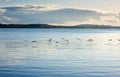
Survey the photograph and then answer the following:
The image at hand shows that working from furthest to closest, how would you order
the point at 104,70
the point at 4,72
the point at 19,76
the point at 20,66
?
the point at 20,66 → the point at 104,70 → the point at 4,72 → the point at 19,76

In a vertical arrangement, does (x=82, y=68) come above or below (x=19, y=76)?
above

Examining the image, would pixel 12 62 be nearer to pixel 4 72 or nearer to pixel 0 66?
pixel 0 66

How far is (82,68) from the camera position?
22.2 m

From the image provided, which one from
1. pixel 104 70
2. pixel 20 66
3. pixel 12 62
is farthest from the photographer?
pixel 12 62

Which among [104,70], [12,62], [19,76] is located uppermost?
[12,62]

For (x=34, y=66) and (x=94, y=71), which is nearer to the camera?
(x=94, y=71)

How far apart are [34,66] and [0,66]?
2.05 metres

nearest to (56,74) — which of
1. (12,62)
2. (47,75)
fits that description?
(47,75)

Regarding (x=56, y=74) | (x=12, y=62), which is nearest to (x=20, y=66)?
(x=12, y=62)

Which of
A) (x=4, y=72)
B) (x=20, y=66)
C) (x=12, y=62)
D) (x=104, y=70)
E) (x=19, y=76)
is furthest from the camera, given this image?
(x=12, y=62)

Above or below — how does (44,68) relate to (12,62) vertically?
below

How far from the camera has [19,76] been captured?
1872 cm

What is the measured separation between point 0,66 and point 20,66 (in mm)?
1194

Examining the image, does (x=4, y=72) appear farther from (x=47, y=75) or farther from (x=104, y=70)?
(x=104, y=70)
